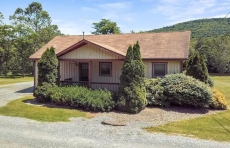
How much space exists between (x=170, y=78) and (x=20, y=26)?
30.6 m

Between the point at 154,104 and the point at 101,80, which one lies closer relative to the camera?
the point at 154,104

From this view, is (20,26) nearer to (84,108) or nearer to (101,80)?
(101,80)

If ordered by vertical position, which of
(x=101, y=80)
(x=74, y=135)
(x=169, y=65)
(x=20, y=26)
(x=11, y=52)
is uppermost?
(x=20, y=26)

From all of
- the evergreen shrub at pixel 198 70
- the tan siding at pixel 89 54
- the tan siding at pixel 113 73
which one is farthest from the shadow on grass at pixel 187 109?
the tan siding at pixel 113 73

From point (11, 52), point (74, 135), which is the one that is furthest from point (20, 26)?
point (74, 135)

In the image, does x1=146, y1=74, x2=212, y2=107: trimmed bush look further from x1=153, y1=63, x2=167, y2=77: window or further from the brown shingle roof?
the brown shingle roof

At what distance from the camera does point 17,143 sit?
731cm

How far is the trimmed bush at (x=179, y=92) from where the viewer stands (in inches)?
488

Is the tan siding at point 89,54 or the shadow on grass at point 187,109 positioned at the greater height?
the tan siding at point 89,54

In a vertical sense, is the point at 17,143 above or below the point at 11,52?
below

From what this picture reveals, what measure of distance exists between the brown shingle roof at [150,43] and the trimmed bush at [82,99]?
346cm

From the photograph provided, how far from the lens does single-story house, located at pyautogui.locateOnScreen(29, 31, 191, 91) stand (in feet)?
49.7

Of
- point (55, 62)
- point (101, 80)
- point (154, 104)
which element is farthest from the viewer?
point (101, 80)

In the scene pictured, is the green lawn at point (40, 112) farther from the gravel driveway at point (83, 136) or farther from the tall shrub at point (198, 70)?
the tall shrub at point (198, 70)
